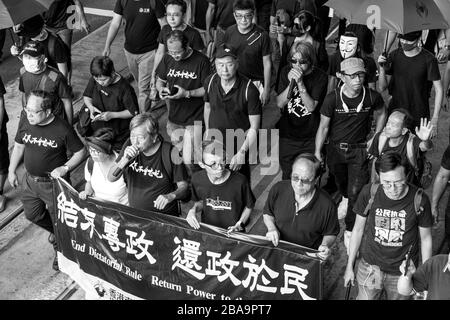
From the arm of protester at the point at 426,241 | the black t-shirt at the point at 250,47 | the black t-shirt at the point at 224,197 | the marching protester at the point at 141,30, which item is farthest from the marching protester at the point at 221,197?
the marching protester at the point at 141,30

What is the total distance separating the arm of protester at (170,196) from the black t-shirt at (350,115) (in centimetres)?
182

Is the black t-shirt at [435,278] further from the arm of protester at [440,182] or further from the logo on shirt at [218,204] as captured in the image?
the arm of protester at [440,182]

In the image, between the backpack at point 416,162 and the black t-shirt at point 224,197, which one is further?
the backpack at point 416,162

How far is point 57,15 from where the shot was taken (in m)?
11.4

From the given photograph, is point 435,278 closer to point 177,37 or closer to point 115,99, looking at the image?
point 177,37

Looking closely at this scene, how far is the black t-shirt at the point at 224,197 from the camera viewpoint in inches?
286

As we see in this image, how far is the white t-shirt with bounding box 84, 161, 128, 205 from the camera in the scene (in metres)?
7.71

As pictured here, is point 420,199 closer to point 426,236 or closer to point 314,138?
point 426,236

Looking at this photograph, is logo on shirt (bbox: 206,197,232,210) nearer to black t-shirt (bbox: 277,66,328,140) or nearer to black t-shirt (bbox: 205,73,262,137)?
black t-shirt (bbox: 205,73,262,137)

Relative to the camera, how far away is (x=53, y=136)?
8047mm
